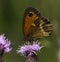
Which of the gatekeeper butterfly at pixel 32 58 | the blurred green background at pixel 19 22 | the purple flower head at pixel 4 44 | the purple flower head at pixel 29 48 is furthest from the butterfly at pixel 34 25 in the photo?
the blurred green background at pixel 19 22

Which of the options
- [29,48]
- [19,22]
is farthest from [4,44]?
[19,22]

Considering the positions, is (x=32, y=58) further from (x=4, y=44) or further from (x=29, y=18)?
(x=29, y=18)

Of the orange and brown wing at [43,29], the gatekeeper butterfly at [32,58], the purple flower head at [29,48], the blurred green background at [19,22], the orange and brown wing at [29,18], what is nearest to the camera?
the gatekeeper butterfly at [32,58]

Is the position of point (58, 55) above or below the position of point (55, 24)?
below

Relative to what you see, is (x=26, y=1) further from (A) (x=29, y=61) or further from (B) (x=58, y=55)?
(A) (x=29, y=61)

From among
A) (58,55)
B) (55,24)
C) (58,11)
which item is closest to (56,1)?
(58,11)

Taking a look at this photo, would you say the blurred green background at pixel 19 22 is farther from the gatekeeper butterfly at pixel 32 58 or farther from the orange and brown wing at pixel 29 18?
the gatekeeper butterfly at pixel 32 58

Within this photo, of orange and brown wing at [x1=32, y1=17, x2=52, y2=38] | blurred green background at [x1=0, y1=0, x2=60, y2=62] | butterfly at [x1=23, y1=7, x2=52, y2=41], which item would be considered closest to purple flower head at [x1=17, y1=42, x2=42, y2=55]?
butterfly at [x1=23, y1=7, x2=52, y2=41]
